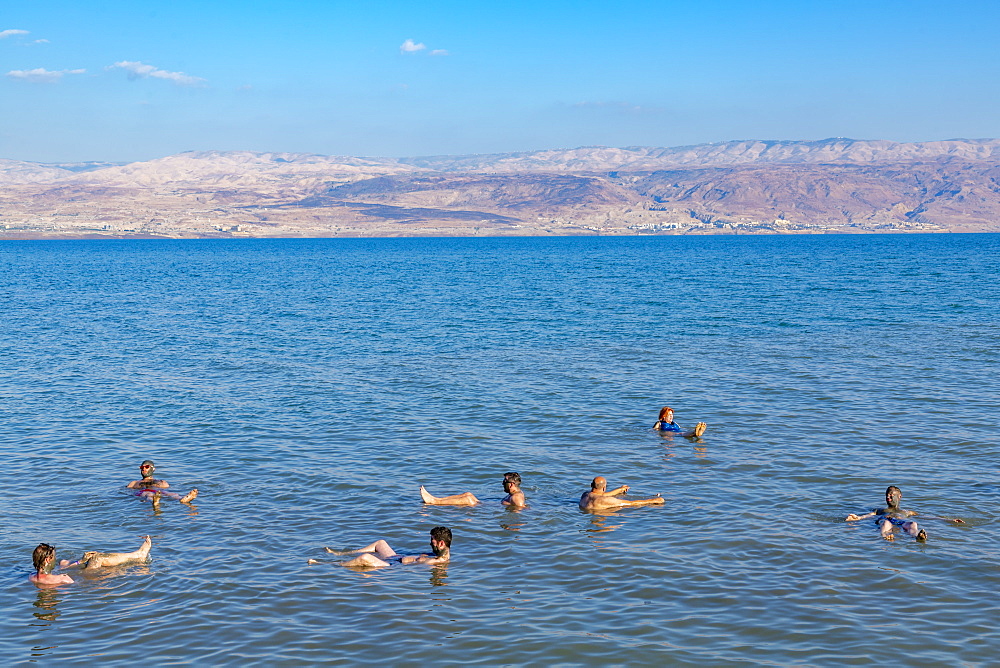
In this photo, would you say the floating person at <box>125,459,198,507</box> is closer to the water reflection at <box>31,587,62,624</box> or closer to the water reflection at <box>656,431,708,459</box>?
the water reflection at <box>31,587,62,624</box>

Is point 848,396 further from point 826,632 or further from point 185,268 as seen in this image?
point 185,268

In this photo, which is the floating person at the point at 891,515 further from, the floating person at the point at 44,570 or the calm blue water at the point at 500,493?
the floating person at the point at 44,570

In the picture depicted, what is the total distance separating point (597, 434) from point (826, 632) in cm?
1577

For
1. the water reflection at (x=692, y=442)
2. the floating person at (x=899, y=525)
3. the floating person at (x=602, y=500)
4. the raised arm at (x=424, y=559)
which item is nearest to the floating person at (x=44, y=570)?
the raised arm at (x=424, y=559)

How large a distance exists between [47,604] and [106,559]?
1.62 m

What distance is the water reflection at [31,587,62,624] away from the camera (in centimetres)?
1723

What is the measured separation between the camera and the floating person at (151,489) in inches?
947

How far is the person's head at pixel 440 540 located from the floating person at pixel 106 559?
21.1 ft

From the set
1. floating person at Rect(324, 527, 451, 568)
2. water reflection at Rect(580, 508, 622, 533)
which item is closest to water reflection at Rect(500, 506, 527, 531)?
water reflection at Rect(580, 508, 622, 533)

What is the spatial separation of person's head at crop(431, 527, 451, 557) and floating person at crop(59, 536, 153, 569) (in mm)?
6438

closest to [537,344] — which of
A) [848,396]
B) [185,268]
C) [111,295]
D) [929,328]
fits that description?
[848,396]

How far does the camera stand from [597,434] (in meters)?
31.5

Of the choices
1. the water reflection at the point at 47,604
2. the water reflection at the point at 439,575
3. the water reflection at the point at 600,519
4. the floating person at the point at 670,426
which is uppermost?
the floating person at the point at 670,426

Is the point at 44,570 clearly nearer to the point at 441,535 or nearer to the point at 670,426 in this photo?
the point at 441,535
